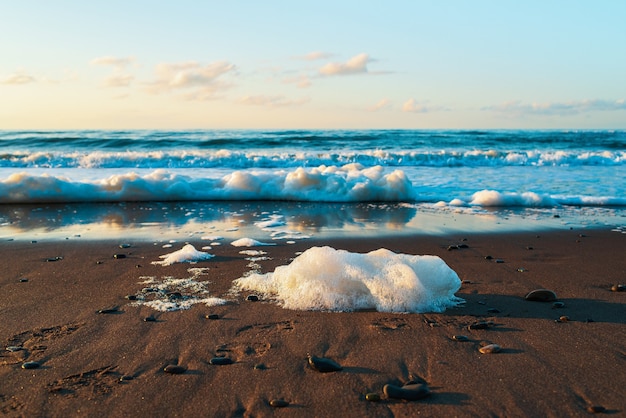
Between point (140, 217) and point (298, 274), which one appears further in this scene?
point (140, 217)

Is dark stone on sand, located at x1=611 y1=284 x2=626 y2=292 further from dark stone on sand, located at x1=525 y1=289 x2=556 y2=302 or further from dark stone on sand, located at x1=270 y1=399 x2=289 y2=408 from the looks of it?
dark stone on sand, located at x1=270 y1=399 x2=289 y2=408

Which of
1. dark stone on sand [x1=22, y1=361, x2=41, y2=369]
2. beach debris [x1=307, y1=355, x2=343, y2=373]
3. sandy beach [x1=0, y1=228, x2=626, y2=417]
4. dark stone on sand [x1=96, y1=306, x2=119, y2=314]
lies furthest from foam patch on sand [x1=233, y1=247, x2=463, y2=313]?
dark stone on sand [x1=22, y1=361, x2=41, y2=369]

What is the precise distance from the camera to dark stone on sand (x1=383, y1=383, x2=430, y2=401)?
77.9 inches

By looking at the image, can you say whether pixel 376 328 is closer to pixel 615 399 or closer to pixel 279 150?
pixel 615 399

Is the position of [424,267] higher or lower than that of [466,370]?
higher

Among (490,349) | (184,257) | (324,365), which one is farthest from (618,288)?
(184,257)

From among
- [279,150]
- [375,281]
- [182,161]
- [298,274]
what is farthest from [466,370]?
[279,150]

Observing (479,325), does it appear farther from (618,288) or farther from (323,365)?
(618,288)

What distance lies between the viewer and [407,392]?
1.99m

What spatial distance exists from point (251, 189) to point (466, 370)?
6540 millimetres

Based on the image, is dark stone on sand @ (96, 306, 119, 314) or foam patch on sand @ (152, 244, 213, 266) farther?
foam patch on sand @ (152, 244, 213, 266)

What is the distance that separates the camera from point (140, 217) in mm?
6680

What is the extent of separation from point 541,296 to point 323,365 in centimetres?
162

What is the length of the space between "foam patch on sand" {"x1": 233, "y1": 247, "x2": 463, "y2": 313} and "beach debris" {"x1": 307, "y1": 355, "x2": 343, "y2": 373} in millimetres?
693
